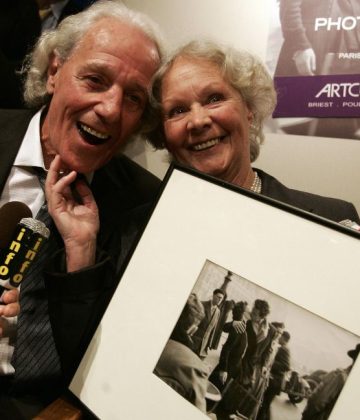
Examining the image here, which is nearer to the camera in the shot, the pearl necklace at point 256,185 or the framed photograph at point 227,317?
the framed photograph at point 227,317

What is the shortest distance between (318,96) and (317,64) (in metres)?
0.12

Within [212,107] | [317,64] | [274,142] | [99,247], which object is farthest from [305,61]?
[99,247]

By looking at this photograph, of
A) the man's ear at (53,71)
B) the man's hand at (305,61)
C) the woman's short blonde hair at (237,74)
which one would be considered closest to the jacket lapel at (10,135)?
the man's ear at (53,71)

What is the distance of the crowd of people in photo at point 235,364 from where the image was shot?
58 centimetres

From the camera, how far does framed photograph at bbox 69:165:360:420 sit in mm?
573

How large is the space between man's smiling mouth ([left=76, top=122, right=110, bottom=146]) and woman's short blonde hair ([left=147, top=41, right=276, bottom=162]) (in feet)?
0.62

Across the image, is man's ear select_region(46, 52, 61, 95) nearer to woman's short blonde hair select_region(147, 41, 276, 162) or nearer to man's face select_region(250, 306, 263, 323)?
woman's short blonde hair select_region(147, 41, 276, 162)

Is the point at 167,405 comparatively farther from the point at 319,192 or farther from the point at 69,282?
Answer: the point at 319,192

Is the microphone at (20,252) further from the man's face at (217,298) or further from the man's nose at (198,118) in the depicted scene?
the man's nose at (198,118)

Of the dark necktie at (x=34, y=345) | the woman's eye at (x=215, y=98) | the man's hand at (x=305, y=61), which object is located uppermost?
the man's hand at (x=305, y=61)

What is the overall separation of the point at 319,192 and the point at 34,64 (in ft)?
4.01

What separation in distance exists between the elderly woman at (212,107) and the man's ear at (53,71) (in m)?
0.38

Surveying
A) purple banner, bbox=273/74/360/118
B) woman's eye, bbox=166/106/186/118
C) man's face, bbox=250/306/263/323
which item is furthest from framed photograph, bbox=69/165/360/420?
purple banner, bbox=273/74/360/118

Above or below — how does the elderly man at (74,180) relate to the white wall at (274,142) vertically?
below
